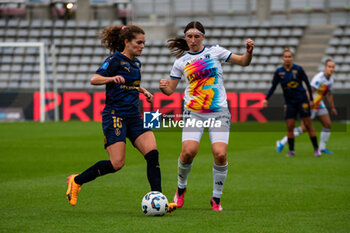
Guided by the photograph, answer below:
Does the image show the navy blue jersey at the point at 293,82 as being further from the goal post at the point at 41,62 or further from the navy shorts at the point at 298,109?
the goal post at the point at 41,62

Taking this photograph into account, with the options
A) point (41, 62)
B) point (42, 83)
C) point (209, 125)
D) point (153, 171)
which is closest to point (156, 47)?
point (41, 62)

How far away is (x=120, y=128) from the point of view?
7.22 metres

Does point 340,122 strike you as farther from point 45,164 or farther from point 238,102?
point 45,164

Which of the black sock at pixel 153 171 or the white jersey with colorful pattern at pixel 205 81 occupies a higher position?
the white jersey with colorful pattern at pixel 205 81

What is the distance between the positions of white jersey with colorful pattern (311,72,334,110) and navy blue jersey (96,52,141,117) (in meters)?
8.61

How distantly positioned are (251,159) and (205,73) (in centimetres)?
640

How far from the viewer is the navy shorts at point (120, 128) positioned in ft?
23.7

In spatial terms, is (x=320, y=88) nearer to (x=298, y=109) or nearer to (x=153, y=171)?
(x=298, y=109)

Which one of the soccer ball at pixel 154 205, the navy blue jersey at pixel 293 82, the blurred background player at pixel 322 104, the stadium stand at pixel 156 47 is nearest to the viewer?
the soccer ball at pixel 154 205

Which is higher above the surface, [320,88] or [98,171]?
[98,171]

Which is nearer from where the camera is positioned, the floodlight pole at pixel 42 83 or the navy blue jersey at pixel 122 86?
the navy blue jersey at pixel 122 86

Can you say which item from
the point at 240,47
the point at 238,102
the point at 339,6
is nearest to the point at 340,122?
the point at 238,102

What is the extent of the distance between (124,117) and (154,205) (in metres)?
1.05

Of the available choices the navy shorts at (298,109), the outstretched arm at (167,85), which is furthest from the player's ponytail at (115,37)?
the navy shorts at (298,109)
